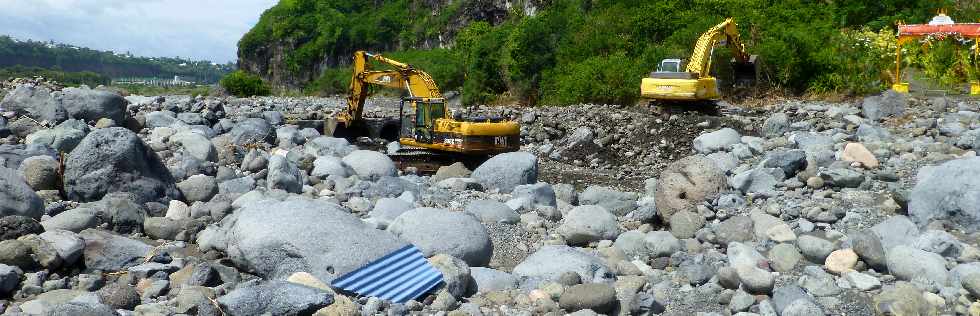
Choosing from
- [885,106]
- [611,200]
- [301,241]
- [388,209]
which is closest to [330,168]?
[388,209]

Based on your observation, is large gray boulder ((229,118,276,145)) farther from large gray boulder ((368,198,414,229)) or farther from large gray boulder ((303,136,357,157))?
large gray boulder ((368,198,414,229))

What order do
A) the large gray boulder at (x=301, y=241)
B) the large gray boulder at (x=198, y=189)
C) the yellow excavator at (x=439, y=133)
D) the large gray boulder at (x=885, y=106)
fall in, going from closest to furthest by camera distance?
the large gray boulder at (x=301, y=241)
the large gray boulder at (x=198, y=189)
the yellow excavator at (x=439, y=133)
the large gray boulder at (x=885, y=106)

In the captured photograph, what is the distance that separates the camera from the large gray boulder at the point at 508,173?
9062 millimetres

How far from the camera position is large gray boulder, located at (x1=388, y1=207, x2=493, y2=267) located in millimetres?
5523

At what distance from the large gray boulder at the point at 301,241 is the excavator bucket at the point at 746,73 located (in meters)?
14.0

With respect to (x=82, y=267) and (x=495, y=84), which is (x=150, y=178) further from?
(x=495, y=84)

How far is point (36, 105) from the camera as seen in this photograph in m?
12.1

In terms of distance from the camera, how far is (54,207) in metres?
6.38

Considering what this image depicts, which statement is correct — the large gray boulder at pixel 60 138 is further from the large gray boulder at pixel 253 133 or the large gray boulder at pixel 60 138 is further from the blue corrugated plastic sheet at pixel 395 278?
the blue corrugated plastic sheet at pixel 395 278

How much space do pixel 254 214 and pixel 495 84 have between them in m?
22.1

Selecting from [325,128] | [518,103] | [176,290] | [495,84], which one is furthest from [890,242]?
[495,84]

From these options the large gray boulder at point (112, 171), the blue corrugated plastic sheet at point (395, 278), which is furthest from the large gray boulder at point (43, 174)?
the blue corrugated plastic sheet at point (395, 278)

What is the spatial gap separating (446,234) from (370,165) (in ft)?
14.0

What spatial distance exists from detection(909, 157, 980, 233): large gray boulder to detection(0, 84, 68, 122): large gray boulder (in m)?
11.4
